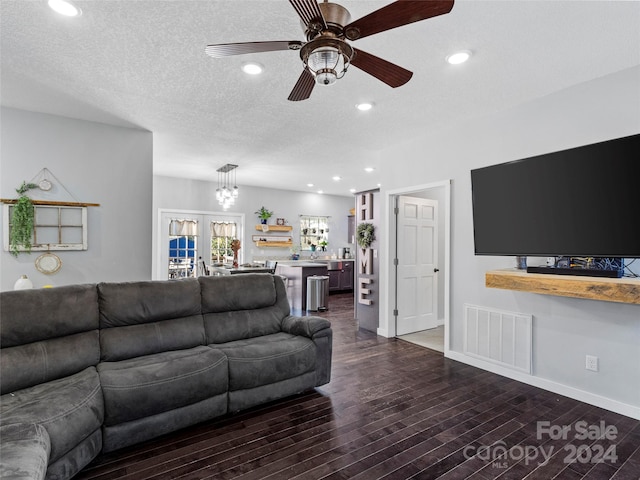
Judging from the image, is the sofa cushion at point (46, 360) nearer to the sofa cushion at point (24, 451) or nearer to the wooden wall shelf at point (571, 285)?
the sofa cushion at point (24, 451)

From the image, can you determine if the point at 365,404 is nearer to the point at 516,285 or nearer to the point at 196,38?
the point at 516,285

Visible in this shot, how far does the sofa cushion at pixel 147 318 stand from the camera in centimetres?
263

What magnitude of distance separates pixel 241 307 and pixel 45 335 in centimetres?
150

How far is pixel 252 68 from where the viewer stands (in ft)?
9.08

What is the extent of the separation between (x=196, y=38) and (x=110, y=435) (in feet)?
8.86

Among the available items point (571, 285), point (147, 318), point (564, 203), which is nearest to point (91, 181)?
point (147, 318)

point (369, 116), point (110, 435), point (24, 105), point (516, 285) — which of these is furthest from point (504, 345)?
point (24, 105)

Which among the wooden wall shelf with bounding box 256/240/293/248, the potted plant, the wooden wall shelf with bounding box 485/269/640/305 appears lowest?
the wooden wall shelf with bounding box 485/269/640/305

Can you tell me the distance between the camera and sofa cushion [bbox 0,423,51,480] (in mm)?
1321

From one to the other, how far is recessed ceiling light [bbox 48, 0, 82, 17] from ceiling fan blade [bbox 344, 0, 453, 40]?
1.73 metres

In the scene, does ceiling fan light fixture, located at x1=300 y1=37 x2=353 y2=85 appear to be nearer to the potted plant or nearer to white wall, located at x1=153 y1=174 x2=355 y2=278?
white wall, located at x1=153 y1=174 x2=355 y2=278

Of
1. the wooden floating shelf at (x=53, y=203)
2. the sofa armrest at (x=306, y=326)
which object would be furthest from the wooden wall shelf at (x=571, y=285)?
the wooden floating shelf at (x=53, y=203)

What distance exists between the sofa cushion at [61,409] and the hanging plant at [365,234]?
390cm

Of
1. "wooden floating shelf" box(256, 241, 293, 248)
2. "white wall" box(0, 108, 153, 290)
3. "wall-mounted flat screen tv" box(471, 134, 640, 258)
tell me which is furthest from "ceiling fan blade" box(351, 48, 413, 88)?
"wooden floating shelf" box(256, 241, 293, 248)
